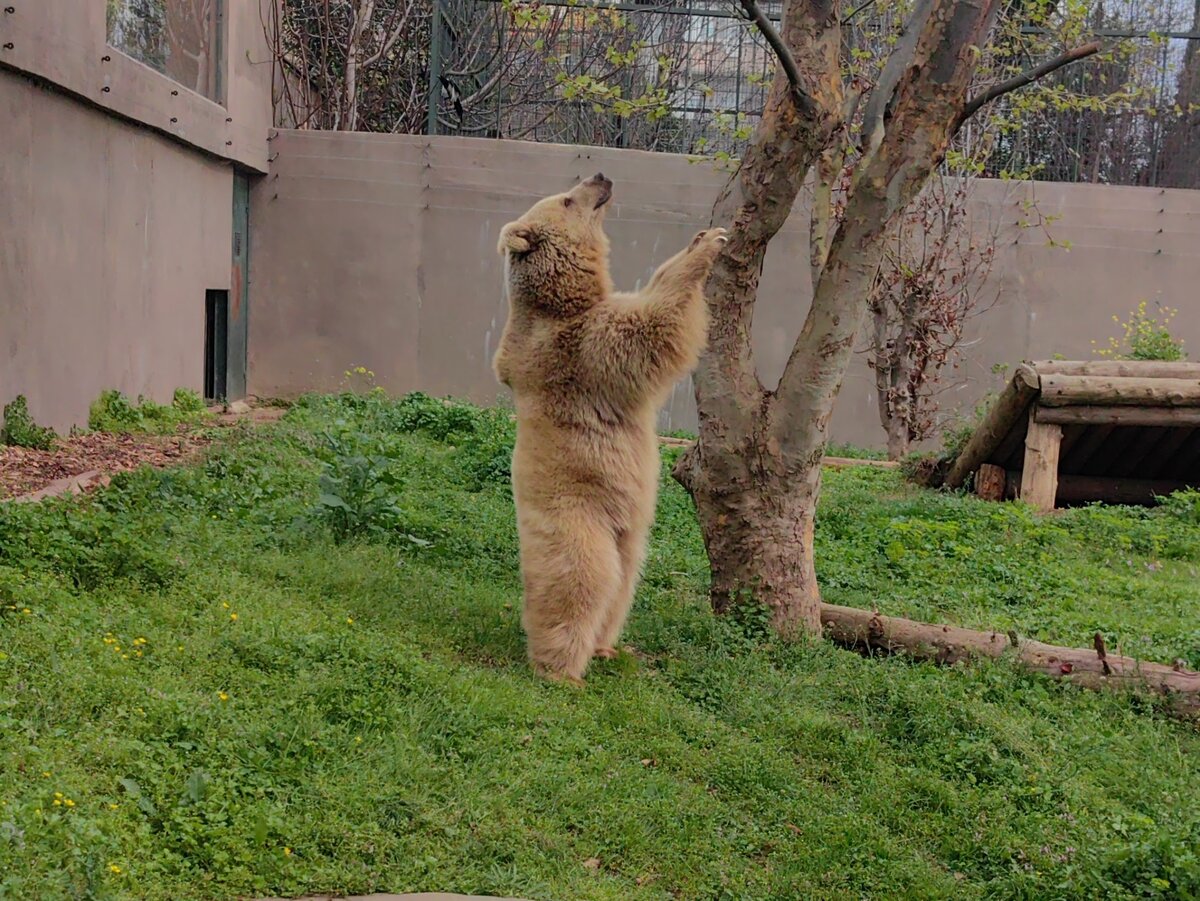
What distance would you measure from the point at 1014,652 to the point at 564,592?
2.42m

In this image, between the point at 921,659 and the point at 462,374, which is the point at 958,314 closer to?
the point at 462,374

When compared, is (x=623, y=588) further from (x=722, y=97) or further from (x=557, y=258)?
(x=722, y=97)

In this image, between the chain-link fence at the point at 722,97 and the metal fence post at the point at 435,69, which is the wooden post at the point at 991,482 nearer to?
the chain-link fence at the point at 722,97

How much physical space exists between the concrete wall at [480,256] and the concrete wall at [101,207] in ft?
3.58

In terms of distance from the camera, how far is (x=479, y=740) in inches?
179

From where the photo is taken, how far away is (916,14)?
772 cm

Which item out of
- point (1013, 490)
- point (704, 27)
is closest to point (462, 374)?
point (704, 27)

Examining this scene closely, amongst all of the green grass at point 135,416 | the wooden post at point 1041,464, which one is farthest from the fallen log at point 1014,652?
the green grass at point 135,416

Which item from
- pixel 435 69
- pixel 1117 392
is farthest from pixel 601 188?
pixel 435 69

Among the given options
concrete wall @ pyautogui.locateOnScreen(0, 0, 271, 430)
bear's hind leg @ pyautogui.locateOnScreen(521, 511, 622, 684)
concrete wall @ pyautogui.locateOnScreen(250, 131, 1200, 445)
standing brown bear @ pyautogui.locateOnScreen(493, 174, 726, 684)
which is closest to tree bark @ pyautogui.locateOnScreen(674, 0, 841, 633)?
standing brown bear @ pyautogui.locateOnScreen(493, 174, 726, 684)

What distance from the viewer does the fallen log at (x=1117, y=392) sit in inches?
395

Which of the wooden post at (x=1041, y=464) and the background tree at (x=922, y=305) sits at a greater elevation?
the background tree at (x=922, y=305)

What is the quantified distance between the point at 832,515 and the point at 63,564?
20.6 feet

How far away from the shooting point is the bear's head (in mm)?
6074
